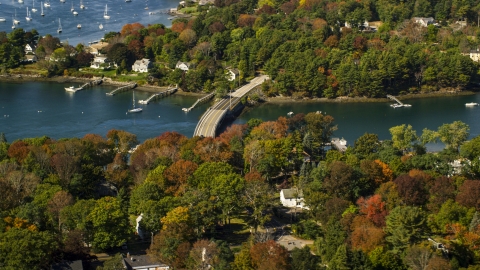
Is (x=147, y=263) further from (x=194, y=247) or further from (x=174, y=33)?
(x=174, y=33)

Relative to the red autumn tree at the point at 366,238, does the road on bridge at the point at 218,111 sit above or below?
below

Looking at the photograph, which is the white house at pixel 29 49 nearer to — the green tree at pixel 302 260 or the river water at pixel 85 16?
the river water at pixel 85 16

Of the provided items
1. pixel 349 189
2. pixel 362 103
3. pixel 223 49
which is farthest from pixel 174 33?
pixel 349 189

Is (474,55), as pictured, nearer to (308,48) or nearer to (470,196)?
(308,48)


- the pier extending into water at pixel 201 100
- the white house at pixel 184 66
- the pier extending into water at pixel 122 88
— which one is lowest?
the pier extending into water at pixel 122 88

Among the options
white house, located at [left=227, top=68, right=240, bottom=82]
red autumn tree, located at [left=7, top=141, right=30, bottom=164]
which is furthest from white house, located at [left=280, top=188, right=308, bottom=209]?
white house, located at [left=227, top=68, right=240, bottom=82]

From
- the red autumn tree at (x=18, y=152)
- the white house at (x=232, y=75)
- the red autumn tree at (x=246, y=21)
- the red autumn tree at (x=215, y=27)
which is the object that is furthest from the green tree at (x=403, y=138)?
the red autumn tree at (x=246, y=21)

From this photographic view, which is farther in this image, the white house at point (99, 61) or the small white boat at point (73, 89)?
the white house at point (99, 61)
